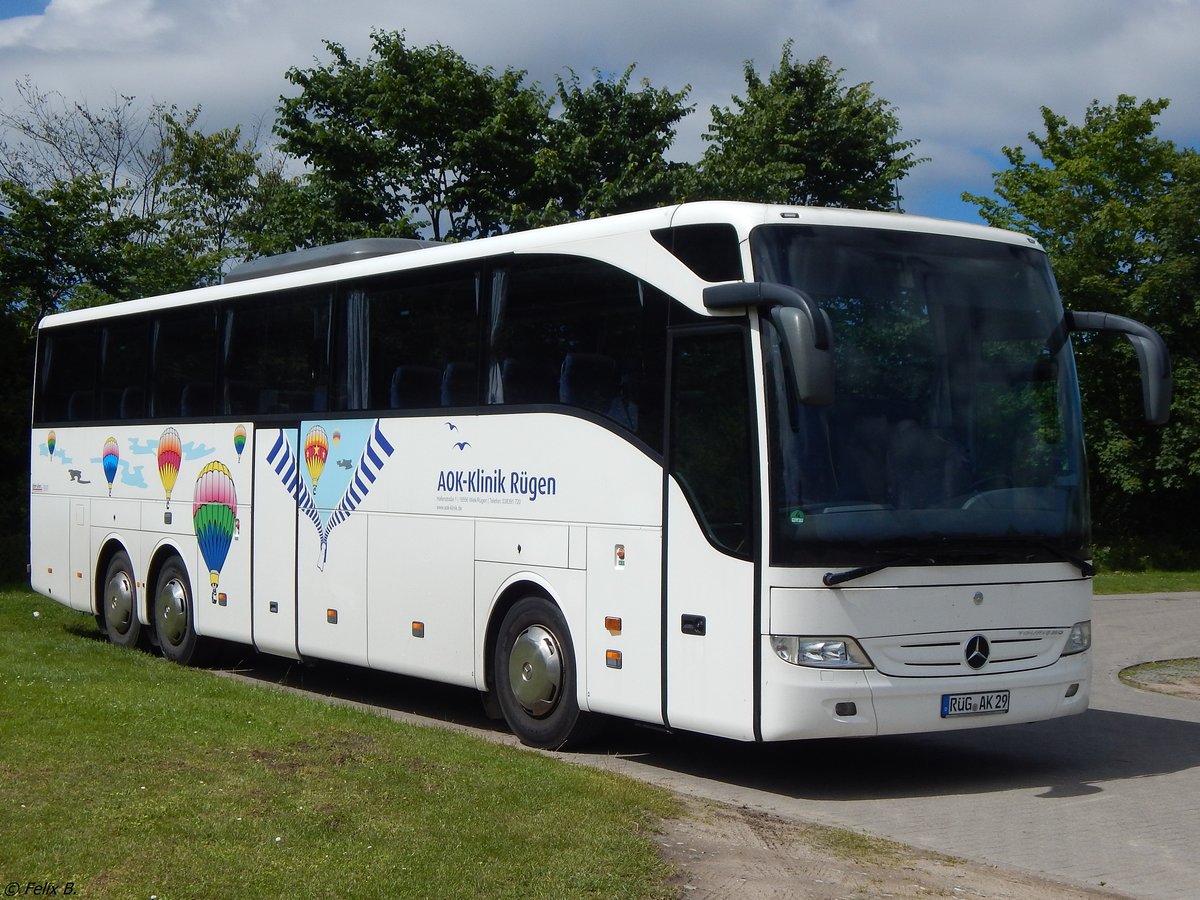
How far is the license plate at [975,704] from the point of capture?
29.9ft

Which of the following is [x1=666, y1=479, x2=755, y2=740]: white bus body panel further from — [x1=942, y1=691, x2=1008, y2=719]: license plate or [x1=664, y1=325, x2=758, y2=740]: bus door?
[x1=942, y1=691, x2=1008, y2=719]: license plate

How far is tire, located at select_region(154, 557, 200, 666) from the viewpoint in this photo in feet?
51.0

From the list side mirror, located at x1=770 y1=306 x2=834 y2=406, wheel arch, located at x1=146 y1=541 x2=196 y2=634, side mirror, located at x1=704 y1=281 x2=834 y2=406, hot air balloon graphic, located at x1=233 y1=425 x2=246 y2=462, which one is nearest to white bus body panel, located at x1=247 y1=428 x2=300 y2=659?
hot air balloon graphic, located at x1=233 y1=425 x2=246 y2=462

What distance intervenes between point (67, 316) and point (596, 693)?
35.4 feet

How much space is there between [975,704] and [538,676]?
3.11 metres

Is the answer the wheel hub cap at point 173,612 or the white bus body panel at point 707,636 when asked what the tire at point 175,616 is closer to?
the wheel hub cap at point 173,612

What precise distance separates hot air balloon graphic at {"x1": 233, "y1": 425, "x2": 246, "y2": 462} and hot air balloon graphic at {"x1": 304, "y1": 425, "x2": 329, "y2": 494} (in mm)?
1219

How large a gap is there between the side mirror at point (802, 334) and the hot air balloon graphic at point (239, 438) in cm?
708

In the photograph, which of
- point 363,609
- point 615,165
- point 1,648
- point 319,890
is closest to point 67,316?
point 1,648

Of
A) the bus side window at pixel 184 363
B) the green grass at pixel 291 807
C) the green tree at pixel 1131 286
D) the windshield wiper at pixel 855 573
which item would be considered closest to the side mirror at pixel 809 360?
the windshield wiper at pixel 855 573

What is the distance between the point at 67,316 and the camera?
59.3ft

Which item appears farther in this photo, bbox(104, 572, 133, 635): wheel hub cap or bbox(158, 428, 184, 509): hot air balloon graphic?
bbox(104, 572, 133, 635): wheel hub cap

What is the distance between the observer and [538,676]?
1064 centimetres

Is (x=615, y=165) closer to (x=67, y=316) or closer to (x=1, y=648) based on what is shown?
(x=67, y=316)
